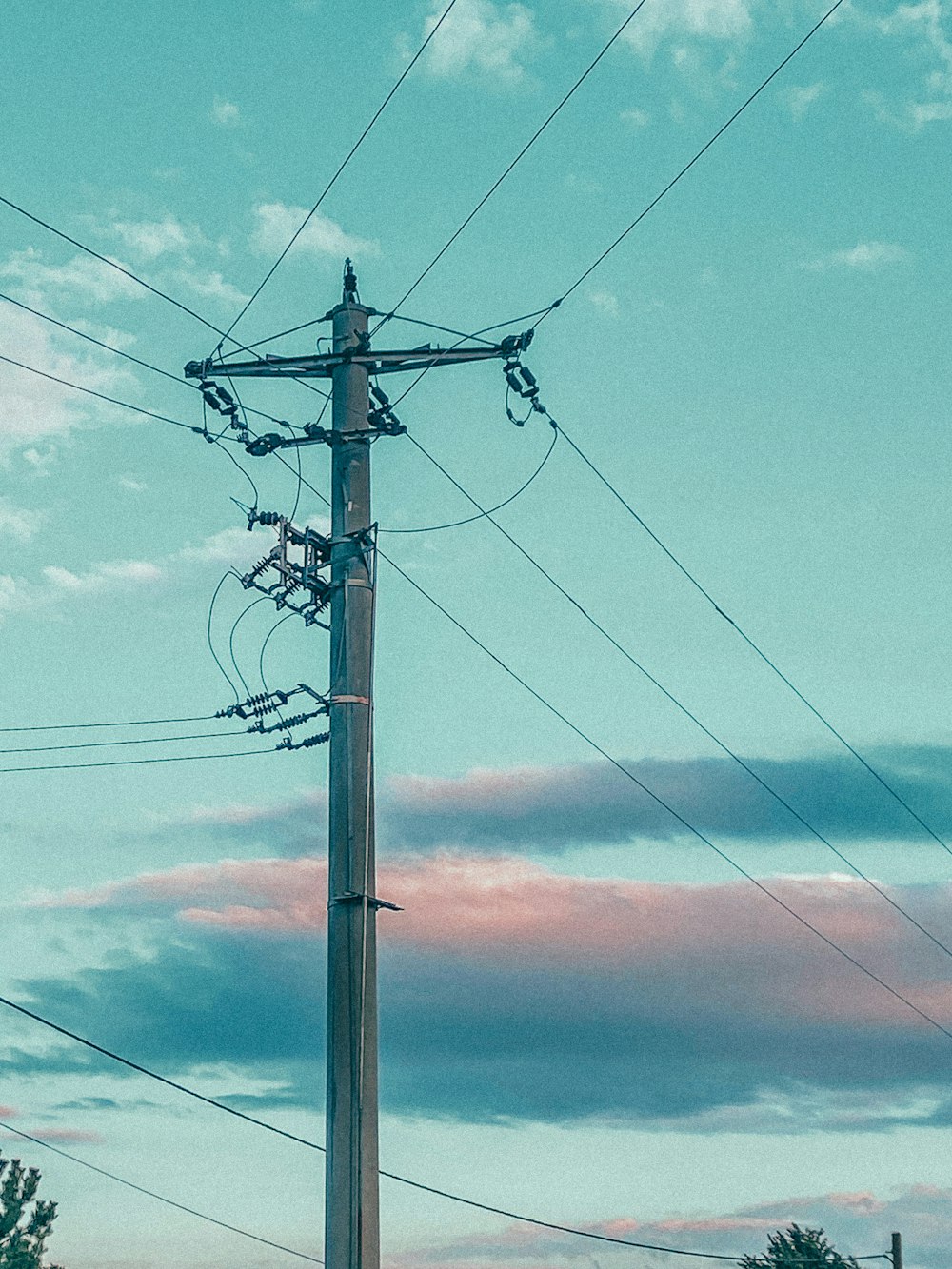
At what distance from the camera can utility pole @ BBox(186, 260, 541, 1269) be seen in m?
15.3

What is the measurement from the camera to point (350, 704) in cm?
1683

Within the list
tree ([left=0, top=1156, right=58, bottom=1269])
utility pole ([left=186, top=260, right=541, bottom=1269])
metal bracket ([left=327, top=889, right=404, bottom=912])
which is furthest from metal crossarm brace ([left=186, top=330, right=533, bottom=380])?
tree ([left=0, top=1156, right=58, bottom=1269])

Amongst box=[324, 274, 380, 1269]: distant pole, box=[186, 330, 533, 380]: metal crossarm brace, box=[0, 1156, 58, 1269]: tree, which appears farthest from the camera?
box=[0, 1156, 58, 1269]: tree

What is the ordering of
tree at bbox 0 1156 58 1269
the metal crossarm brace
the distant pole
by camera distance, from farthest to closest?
tree at bbox 0 1156 58 1269, the metal crossarm brace, the distant pole

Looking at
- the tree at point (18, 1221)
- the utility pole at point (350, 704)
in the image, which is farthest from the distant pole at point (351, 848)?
the tree at point (18, 1221)

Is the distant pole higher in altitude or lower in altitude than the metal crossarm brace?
lower

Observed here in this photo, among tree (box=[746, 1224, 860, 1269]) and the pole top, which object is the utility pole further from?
tree (box=[746, 1224, 860, 1269])

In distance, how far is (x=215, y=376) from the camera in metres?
18.7

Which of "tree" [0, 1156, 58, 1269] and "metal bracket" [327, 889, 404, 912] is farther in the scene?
"tree" [0, 1156, 58, 1269]

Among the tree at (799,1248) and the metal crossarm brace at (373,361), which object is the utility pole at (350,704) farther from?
the tree at (799,1248)

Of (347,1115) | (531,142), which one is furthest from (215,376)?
(347,1115)

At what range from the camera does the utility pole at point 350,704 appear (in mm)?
15289

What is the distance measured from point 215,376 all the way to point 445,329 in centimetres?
244

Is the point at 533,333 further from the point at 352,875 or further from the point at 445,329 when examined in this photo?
the point at 352,875
